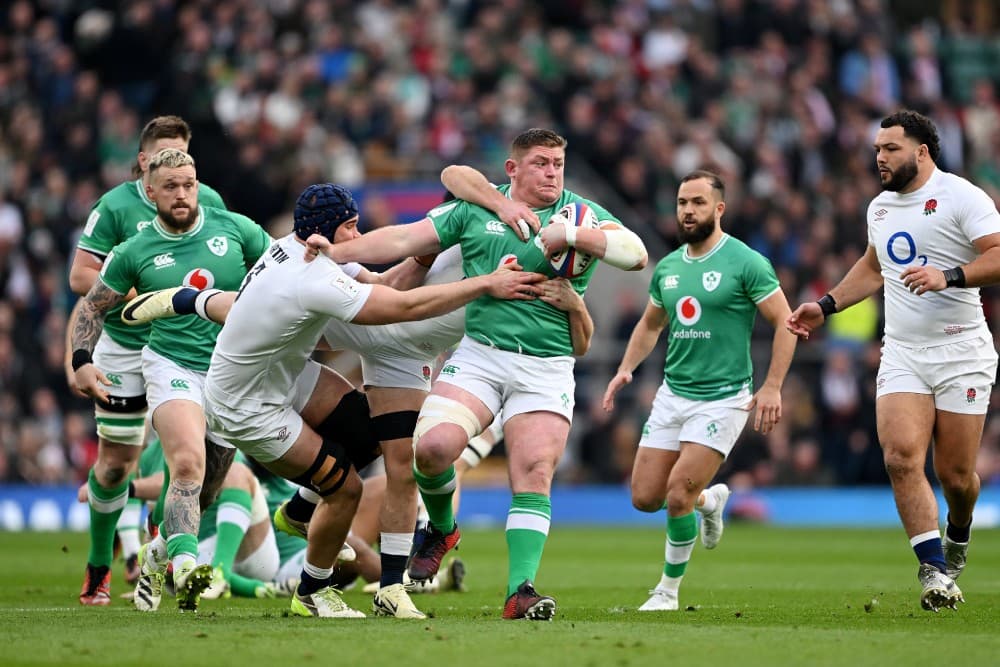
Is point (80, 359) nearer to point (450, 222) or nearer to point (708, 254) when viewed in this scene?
point (450, 222)

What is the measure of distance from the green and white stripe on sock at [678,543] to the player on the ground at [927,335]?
142 cm

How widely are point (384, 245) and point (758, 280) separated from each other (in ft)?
9.75

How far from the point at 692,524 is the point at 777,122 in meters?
16.9

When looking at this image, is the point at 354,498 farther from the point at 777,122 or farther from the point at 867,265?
the point at 777,122

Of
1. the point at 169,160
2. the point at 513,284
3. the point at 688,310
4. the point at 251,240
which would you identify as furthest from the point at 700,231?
the point at 169,160

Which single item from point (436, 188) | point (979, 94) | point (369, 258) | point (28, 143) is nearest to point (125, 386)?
point (369, 258)

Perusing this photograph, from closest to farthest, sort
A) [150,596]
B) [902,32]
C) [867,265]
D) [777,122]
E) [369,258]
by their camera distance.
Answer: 1. [369,258]
2. [150,596]
3. [867,265]
4. [777,122]
5. [902,32]

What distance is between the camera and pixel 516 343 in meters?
9.66

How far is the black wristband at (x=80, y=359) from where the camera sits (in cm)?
1041

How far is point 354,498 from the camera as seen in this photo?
9.88m

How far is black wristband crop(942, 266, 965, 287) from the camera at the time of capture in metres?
9.95

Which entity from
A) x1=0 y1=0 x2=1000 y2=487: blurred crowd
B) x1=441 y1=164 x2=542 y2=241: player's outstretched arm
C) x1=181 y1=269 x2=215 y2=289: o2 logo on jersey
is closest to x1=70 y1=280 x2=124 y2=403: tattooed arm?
x1=181 y1=269 x2=215 y2=289: o2 logo on jersey

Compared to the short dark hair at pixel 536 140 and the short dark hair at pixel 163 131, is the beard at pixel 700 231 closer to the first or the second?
the short dark hair at pixel 536 140

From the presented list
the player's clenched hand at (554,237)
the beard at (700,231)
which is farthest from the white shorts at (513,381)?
the beard at (700,231)
